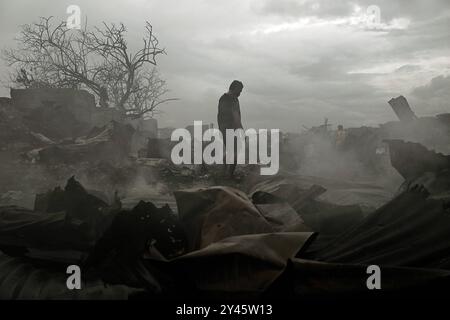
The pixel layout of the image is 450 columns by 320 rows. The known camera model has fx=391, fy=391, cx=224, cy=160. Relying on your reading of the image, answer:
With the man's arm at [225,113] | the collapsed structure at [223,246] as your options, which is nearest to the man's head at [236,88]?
the man's arm at [225,113]

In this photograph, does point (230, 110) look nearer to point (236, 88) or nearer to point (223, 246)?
Answer: point (236, 88)

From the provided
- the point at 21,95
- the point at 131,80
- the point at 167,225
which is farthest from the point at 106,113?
the point at 167,225

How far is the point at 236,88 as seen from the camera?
7738 mm

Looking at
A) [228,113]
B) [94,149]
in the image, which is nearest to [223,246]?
[228,113]

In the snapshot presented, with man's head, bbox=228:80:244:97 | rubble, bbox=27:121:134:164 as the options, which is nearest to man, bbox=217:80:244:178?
man's head, bbox=228:80:244:97

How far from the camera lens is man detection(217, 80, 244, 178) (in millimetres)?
7750

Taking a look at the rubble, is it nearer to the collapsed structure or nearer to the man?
the man

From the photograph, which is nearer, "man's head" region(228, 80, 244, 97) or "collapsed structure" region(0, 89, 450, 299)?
"collapsed structure" region(0, 89, 450, 299)

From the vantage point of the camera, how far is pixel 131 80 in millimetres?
17234

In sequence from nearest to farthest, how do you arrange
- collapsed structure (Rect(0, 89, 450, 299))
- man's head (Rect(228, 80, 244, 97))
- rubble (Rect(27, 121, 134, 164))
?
collapsed structure (Rect(0, 89, 450, 299)) < man's head (Rect(228, 80, 244, 97)) < rubble (Rect(27, 121, 134, 164))

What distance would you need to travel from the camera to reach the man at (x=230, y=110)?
305 inches

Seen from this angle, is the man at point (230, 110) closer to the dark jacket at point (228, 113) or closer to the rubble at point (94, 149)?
the dark jacket at point (228, 113)
